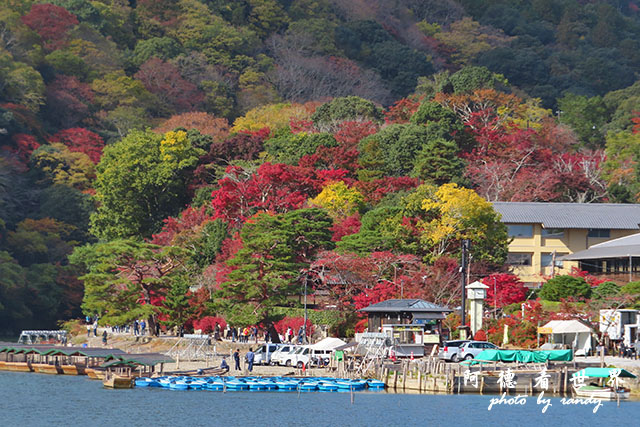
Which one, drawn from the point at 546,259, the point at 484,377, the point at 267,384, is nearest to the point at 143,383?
the point at 267,384

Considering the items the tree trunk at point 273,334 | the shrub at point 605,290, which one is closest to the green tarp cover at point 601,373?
the shrub at point 605,290

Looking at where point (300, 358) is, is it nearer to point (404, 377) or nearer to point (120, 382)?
point (404, 377)

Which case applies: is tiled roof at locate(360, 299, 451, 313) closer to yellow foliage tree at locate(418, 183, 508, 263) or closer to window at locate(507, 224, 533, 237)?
yellow foliage tree at locate(418, 183, 508, 263)

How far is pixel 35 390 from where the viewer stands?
197ft

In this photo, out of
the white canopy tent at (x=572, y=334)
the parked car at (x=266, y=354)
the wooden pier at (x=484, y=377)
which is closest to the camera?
the wooden pier at (x=484, y=377)

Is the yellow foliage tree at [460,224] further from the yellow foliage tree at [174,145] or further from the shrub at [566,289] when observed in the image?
the yellow foliage tree at [174,145]

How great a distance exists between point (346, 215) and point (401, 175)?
40.4 feet

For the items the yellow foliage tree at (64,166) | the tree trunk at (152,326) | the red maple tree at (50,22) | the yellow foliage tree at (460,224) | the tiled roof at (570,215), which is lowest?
the tree trunk at (152,326)

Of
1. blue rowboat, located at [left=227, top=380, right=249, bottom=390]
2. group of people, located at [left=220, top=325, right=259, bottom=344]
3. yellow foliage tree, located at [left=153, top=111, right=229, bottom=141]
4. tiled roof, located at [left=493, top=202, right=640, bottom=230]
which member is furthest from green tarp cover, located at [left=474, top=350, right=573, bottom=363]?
yellow foliage tree, located at [left=153, top=111, right=229, bottom=141]

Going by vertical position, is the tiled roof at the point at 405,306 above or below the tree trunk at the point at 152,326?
above

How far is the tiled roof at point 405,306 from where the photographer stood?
64.2 meters

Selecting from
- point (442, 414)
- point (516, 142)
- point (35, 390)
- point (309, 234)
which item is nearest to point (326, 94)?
point (516, 142)

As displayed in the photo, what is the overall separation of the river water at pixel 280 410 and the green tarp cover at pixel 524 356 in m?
2.57

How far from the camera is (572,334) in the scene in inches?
2473
